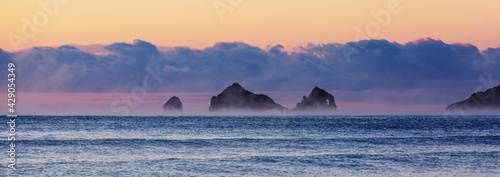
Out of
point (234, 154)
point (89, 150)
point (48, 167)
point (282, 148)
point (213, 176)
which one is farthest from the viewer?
point (282, 148)

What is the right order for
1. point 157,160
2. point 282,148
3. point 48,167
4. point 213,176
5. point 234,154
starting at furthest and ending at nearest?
point 282,148 → point 234,154 → point 157,160 → point 48,167 → point 213,176

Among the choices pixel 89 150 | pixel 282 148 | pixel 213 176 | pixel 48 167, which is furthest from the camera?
pixel 282 148

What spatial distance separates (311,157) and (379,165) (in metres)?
7.36

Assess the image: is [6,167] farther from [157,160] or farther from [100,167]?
[157,160]

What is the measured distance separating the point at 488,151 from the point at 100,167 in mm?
33546

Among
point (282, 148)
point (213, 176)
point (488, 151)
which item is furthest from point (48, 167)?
point (488, 151)

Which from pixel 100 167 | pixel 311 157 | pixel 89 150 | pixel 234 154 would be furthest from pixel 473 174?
pixel 89 150

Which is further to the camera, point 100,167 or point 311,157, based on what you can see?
point 311,157

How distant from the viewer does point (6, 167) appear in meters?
38.8

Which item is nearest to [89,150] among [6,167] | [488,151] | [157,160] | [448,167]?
[157,160]

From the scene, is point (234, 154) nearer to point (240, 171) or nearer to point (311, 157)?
point (311, 157)

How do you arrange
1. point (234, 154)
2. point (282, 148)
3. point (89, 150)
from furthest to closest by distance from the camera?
1. point (282, 148)
2. point (89, 150)
3. point (234, 154)

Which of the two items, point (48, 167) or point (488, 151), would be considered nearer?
point (48, 167)

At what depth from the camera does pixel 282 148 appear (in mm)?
57500
